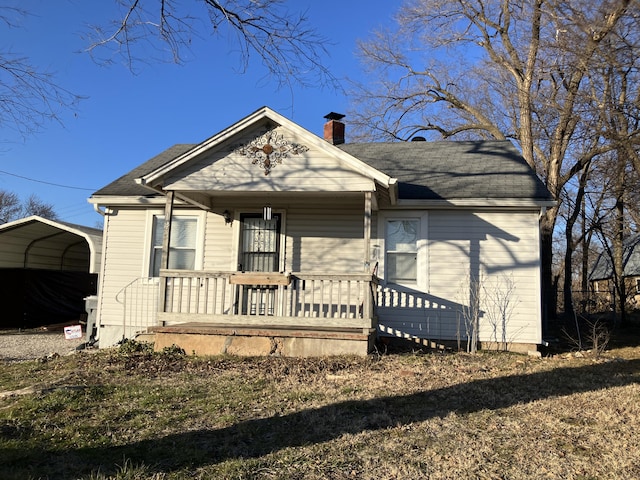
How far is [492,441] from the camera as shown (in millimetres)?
4297

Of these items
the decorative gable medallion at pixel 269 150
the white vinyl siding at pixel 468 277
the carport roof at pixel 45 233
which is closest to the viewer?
the decorative gable medallion at pixel 269 150

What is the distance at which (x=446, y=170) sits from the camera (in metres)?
10.9

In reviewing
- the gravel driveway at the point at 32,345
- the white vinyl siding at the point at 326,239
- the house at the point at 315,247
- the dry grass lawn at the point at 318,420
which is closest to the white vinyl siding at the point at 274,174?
the house at the point at 315,247

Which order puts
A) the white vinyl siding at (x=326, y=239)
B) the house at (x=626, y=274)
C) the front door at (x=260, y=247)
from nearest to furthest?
the white vinyl siding at (x=326, y=239), the front door at (x=260, y=247), the house at (x=626, y=274)

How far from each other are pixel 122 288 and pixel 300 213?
13.7ft

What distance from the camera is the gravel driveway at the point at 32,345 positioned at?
31.3ft

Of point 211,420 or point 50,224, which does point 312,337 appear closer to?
point 211,420

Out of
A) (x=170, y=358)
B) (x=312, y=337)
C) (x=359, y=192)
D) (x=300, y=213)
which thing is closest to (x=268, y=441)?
(x=312, y=337)

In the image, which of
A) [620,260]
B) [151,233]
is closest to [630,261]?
[620,260]

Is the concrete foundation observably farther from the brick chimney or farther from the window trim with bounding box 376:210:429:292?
the brick chimney

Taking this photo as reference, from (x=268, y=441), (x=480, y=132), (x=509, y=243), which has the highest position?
(x=480, y=132)

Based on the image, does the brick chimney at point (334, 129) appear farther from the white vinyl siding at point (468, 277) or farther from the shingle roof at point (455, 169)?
the white vinyl siding at point (468, 277)

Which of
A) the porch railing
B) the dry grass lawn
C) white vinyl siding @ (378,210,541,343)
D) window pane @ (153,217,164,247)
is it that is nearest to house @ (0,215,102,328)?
window pane @ (153,217,164,247)

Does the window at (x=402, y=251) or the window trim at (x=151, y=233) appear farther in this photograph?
the window trim at (x=151, y=233)
